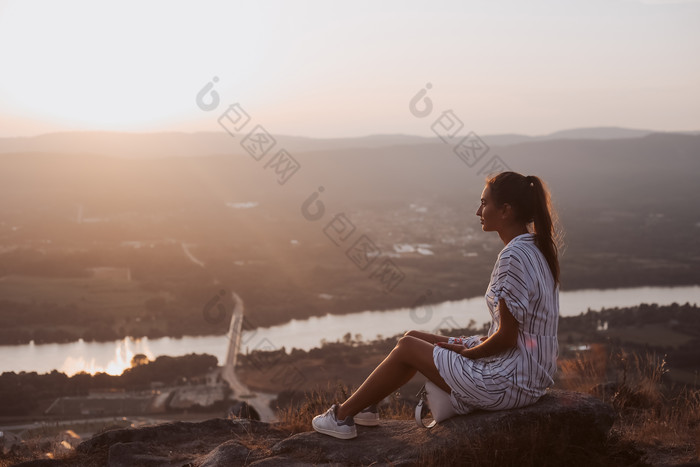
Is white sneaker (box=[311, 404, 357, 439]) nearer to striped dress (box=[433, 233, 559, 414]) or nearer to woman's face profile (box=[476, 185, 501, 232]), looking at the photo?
striped dress (box=[433, 233, 559, 414])

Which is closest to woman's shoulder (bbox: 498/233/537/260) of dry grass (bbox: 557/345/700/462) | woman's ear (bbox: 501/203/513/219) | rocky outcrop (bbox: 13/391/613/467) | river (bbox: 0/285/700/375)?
woman's ear (bbox: 501/203/513/219)

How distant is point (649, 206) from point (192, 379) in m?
66.3

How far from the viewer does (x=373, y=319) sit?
35.2 m

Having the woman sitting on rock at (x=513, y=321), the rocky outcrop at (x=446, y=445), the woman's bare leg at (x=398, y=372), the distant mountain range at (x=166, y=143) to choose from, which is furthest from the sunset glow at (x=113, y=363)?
the distant mountain range at (x=166, y=143)

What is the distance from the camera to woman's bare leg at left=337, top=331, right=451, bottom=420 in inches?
134

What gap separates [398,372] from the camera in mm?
3533

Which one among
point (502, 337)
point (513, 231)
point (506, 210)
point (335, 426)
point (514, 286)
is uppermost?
point (506, 210)

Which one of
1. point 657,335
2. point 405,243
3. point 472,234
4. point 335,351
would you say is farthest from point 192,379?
point 472,234

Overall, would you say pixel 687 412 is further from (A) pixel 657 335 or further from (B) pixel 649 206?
(B) pixel 649 206

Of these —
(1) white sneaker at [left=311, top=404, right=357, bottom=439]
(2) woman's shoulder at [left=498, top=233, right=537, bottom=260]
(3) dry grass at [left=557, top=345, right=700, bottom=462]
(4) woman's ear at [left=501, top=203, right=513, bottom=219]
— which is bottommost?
(3) dry grass at [left=557, top=345, right=700, bottom=462]

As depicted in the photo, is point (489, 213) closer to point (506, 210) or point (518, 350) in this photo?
point (506, 210)

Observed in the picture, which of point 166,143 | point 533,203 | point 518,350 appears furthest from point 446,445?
point 166,143

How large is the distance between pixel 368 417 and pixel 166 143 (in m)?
96.1

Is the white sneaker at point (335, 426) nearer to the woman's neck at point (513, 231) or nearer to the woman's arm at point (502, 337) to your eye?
the woman's arm at point (502, 337)
